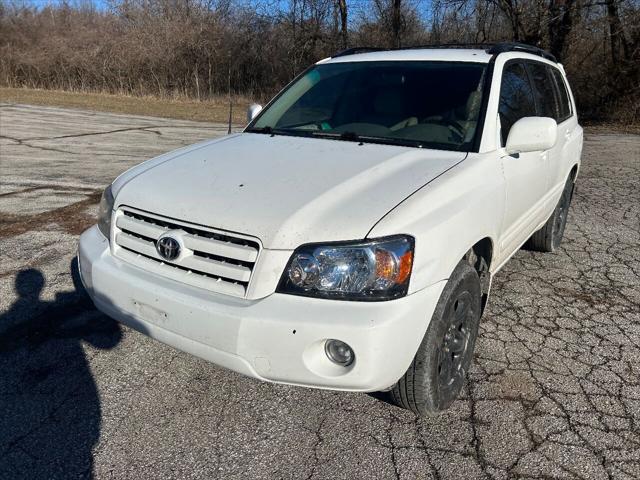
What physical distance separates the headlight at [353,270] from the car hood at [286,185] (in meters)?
0.06

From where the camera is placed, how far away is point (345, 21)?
25.6 meters

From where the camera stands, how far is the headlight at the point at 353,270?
2219mm

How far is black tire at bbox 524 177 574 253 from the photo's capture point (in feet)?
16.3

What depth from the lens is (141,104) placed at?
22703 mm

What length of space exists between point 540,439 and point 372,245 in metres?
1.29

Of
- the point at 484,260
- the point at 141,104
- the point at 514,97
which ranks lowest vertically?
the point at 141,104

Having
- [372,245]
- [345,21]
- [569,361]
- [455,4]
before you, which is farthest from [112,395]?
[345,21]

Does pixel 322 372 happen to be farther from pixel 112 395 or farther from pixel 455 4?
pixel 455 4

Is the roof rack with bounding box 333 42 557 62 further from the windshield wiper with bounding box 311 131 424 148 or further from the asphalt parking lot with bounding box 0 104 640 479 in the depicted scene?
the asphalt parking lot with bounding box 0 104 640 479

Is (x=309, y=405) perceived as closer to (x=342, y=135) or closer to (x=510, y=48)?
(x=342, y=135)

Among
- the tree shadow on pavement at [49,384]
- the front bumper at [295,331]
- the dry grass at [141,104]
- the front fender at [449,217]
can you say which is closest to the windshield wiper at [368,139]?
the front fender at [449,217]

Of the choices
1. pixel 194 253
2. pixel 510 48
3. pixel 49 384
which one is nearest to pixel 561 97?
pixel 510 48

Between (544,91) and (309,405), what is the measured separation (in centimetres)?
320

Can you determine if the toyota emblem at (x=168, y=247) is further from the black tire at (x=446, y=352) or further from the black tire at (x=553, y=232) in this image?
the black tire at (x=553, y=232)
